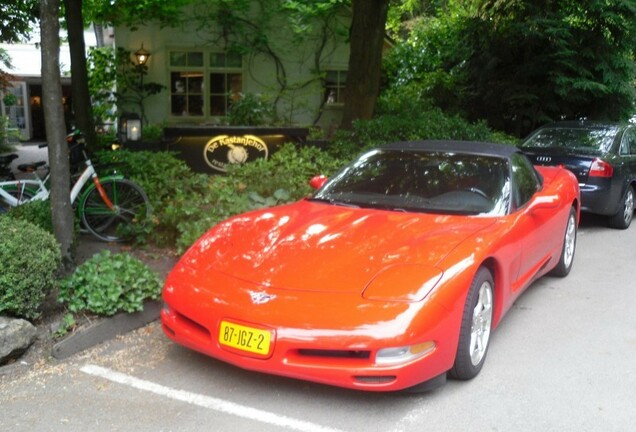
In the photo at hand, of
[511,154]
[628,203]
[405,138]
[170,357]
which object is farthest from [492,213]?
[405,138]

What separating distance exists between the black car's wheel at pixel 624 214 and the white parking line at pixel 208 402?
7054 mm

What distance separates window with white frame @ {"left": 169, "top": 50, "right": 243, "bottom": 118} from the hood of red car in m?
11.1

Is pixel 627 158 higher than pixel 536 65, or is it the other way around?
pixel 536 65

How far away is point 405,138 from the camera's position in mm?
10961

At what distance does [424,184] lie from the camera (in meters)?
5.25

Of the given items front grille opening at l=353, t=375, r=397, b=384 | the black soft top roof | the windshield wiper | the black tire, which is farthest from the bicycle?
the black tire

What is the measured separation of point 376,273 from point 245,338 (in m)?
0.83

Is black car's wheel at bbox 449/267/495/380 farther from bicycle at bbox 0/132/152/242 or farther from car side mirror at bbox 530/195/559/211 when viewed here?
bicycle at bbox 0/132/152/242

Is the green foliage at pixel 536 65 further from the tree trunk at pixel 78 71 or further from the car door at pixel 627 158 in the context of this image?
the tree trunk at pixel 78 71

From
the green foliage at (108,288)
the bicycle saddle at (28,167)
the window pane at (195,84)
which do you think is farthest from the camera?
the window pane at (195,84)

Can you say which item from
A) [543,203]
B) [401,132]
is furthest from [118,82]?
[543,203]

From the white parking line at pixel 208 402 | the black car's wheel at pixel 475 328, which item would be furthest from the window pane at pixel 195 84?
the black car's wheel at pixel 475 328

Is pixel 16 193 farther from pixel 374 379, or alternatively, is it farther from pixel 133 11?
pixel 133 11

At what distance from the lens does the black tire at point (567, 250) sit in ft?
21.1
